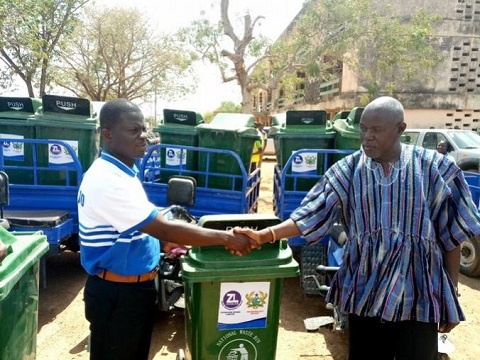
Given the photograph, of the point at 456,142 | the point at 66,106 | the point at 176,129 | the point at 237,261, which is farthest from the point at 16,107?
the point at 456,142

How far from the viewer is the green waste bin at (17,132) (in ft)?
15.6

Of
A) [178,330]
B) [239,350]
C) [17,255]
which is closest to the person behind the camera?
[17,255]

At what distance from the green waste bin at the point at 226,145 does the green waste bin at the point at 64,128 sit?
127 cm

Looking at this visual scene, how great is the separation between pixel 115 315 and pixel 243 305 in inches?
24.6

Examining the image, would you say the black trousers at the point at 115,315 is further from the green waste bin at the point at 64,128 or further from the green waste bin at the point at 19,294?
the green waste bin at the point at 64,128

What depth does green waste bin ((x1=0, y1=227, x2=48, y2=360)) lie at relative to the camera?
5.93 feet

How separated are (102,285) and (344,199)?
1233mm

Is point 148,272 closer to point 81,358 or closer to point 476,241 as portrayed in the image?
point 81,358

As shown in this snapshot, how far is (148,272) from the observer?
202 cm

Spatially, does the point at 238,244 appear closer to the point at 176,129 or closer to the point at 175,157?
the point at 175,157

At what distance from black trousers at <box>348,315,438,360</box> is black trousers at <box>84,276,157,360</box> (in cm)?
106

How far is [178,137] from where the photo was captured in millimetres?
5047

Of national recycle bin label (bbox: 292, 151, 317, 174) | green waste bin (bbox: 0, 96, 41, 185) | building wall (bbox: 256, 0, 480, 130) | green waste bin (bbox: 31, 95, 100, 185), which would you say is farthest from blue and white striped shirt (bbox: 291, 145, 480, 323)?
building wall (bbox: 256, 0, 480, 130)

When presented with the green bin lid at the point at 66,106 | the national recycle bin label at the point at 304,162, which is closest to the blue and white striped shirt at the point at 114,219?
the national recycle bin label at the point at 304,162
